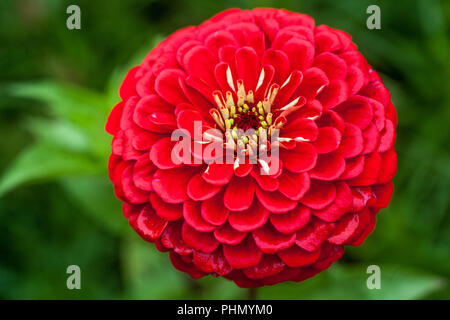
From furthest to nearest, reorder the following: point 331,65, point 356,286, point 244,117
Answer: point 356,286
point 244,117
point 331,65

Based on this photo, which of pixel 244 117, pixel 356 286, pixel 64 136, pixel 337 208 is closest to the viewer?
pixel 337 208

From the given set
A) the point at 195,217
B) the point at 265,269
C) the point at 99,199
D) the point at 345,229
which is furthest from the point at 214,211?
the point at 99,199

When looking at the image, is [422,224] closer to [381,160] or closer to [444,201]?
[444,201]

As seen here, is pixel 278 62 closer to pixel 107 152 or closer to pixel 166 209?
pixel 166 209

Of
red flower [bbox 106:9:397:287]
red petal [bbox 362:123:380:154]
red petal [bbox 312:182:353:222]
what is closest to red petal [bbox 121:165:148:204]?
red flower [bbox 106:9:397:287]

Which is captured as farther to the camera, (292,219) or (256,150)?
(256,150)

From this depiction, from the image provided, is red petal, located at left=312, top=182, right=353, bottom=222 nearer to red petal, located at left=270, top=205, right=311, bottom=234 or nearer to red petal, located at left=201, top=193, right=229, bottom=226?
red petal, located at left=270, top=205, right=311, bottom=234

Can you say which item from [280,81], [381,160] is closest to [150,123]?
[280,81]
